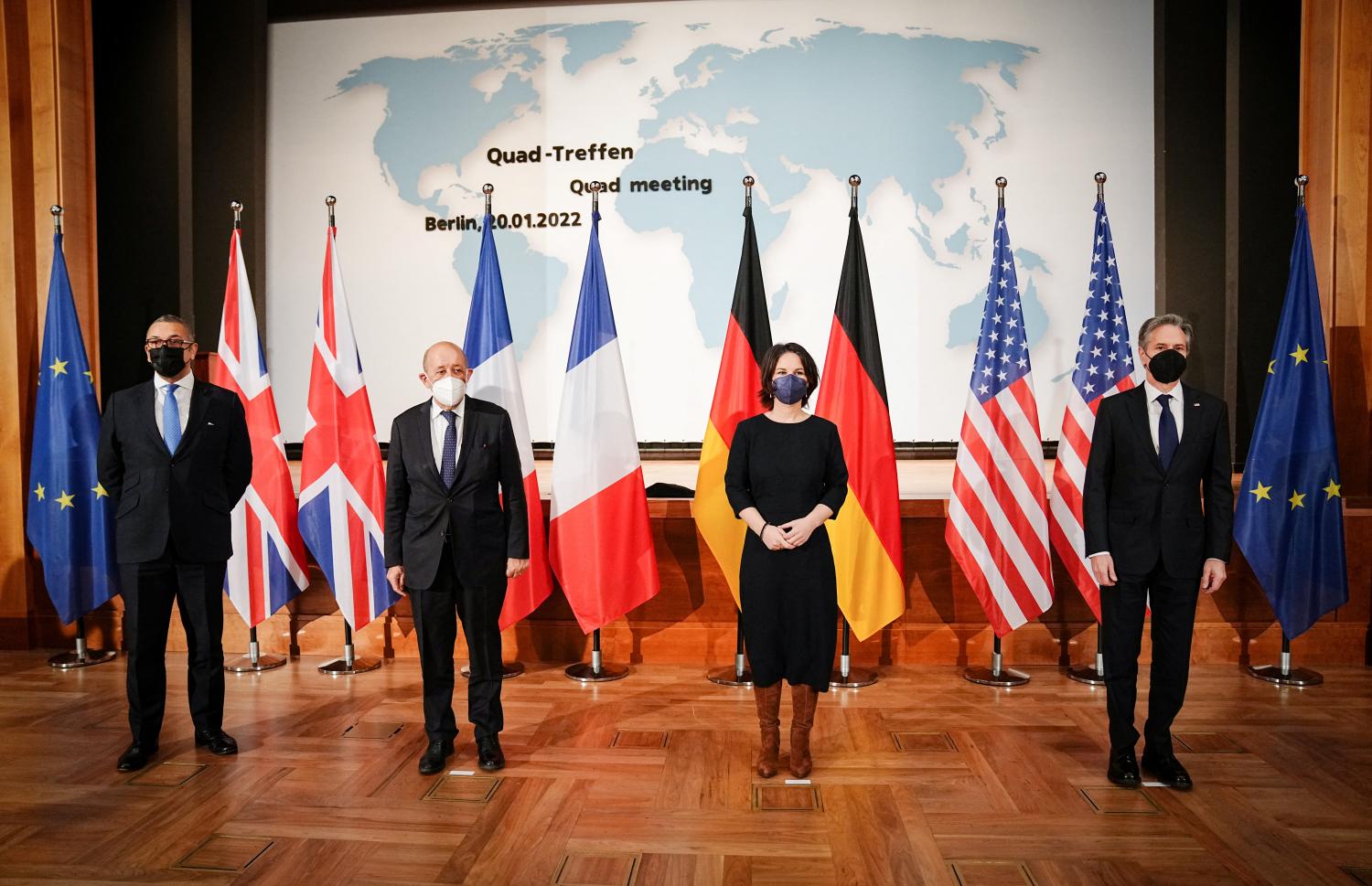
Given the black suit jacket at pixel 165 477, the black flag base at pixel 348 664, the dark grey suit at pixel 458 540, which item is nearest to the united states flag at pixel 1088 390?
the dark grey suit at pixel 458 540

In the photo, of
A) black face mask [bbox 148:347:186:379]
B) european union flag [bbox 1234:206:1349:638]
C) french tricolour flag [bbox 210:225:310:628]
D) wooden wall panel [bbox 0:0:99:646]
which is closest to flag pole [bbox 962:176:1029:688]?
european union flag [bbox 1234:206:1349:638]

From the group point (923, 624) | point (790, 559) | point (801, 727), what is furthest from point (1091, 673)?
point (790, 559)

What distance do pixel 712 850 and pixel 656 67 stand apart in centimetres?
464

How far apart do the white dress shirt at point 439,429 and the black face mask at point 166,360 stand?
0.94 meters

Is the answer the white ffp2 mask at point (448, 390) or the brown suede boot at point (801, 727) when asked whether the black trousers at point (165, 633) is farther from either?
the brown suede boot at point (801, 727)

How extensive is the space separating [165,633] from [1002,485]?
3.56 meters

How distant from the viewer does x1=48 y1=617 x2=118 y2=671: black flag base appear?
4.78 meters

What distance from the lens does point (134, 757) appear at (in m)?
3.25

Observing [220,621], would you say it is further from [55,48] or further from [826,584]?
[55,48]

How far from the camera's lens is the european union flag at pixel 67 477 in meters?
4.74

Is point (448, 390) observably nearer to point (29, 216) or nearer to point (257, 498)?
point (257, 498)

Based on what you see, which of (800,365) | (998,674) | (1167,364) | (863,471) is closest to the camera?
(1167,364)

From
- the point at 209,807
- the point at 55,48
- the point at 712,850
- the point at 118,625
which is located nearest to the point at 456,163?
the point at 55,48

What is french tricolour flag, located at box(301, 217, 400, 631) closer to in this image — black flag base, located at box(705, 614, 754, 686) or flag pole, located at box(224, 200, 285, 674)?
flag pole, located at box(224, 200, 285, 674)
